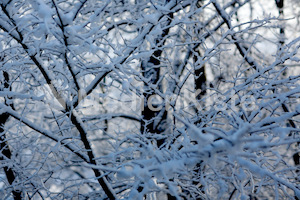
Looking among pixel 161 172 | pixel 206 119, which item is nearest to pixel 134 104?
pixel 206 119

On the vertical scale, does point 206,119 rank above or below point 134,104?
below

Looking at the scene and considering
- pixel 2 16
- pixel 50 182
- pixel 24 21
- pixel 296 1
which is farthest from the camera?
pixel 296 1

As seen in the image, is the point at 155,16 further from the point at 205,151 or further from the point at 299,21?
the point at 299,21

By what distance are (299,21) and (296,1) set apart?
57 cm

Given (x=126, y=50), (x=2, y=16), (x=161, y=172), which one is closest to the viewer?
(x=161, y=172)

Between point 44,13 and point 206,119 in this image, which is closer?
point 44,13

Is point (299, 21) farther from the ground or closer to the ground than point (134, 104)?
farther from the ground

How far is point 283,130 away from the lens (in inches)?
64.2

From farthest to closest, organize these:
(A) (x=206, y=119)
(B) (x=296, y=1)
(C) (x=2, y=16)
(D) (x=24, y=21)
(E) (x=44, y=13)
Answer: (B) (x=296, y=1)
(A) (x=206, y=119)
(C) (x=2, y=16)
(D) (x=24, y=21)
(E) (x=44, y=13)

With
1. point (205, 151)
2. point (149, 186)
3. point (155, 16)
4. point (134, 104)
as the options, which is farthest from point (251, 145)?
point (134, 104)

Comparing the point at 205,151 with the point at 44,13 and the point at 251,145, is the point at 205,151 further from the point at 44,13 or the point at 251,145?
the point at 44,13

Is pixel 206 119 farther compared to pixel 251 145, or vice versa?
pixel 206 119

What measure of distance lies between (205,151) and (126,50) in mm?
1495

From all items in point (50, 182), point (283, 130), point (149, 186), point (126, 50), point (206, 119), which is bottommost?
point (149, 186)
